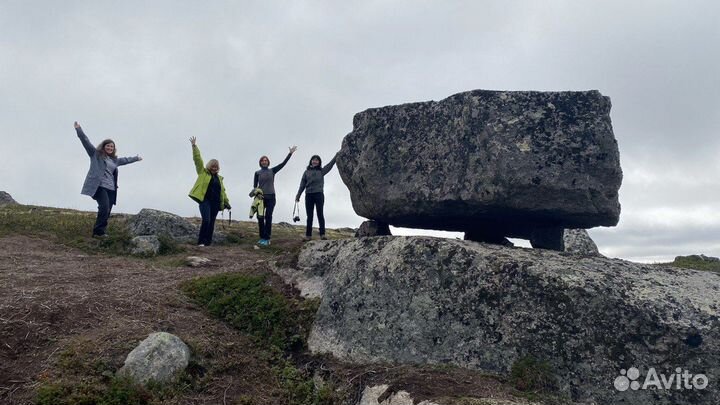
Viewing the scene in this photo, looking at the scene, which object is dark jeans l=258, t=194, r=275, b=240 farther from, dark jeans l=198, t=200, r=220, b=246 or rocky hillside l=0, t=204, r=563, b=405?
rocky hillside l=0, t=204, r=563, b=405

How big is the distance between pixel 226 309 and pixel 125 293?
2.23 metres

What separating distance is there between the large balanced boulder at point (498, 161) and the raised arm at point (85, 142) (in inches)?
417

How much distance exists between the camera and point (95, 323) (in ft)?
31.2

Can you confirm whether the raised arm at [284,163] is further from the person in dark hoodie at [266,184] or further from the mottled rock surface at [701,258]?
the mottled rock surface at [701,258]

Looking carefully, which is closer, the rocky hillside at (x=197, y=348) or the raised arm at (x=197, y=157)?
the rocky hillside at (x=197, y=348)

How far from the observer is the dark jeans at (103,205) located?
58.5 ft

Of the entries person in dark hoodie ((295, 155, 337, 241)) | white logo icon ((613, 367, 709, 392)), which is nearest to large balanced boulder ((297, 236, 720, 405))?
white logo icon ((613, 367, 709, 392))

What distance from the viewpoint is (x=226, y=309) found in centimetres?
1068

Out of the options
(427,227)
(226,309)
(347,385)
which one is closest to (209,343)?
(226,309)

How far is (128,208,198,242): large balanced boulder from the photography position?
1984 cm

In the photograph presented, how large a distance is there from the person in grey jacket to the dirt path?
447cm

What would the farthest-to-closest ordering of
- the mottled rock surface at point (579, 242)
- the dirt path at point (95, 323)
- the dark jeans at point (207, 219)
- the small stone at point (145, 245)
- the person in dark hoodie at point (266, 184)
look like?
1. the mottled rock surface at point (579, 242)
2. the person in dark hoodie at point (266, 184)
3. the dark jeans at point (207, 219)
4. the small stone at point (145, 245)
5. the dirt path at point (95, 323)

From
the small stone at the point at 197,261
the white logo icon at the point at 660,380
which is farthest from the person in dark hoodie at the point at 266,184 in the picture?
the white logo icon at the point at 660,380

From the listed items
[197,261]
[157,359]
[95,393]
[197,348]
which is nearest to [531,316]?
[197,348]
